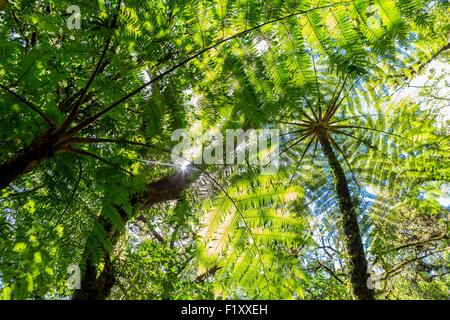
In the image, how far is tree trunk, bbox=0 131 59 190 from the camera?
139 cm

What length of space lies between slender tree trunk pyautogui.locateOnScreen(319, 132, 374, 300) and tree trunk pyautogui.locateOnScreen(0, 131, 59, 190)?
2.73 m

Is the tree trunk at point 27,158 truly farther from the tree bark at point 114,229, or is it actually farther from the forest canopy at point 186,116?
the tree bark at point 114,229

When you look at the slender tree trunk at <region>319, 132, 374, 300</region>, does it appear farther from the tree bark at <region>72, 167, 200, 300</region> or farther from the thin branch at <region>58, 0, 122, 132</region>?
the thin branch at <region>58, 0, 122, 132</region>

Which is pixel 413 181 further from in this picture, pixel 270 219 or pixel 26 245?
pixel 26 245

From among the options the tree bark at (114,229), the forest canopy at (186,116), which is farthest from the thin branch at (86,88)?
the tree bark at (114,229)

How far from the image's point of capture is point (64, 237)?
229 cm

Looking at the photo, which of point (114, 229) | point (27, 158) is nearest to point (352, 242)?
point (114, 229)

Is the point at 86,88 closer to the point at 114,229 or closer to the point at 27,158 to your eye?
the point at 27,158

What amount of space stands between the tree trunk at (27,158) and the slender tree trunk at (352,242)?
273 centimetres

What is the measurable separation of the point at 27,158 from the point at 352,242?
2.83 m

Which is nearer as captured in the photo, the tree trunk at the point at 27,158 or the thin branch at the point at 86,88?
the tree trunk at the point at 27,158

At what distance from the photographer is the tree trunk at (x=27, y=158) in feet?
4.58

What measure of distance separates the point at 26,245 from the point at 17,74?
4.72 ft
